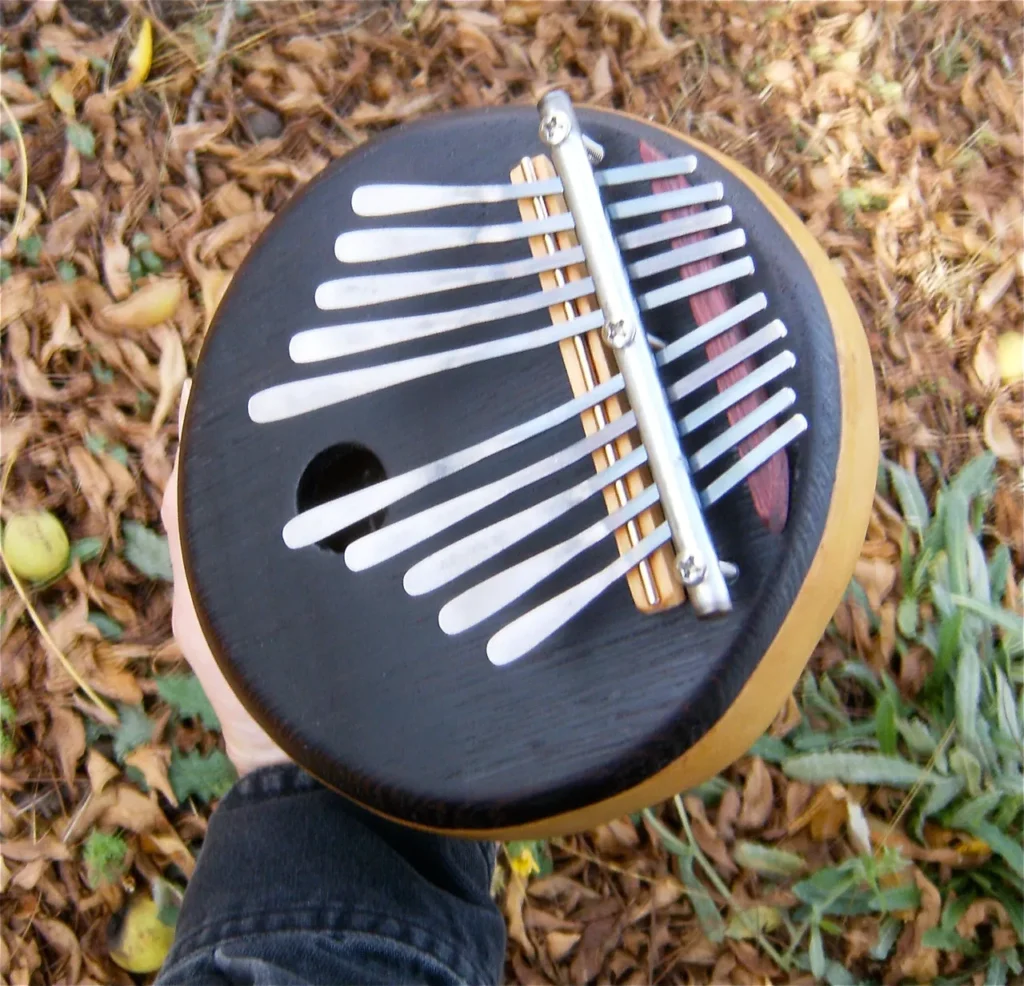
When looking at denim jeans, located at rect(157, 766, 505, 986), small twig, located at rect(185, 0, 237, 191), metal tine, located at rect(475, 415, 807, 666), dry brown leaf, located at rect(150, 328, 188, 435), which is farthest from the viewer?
small twig, located at rect(185, 0, 237, 191)

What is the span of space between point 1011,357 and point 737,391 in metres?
1.11

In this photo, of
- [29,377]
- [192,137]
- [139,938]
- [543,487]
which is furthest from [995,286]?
[139,938]

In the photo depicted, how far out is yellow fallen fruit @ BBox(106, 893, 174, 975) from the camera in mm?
1576

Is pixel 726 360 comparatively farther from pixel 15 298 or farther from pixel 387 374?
pixel 15 298

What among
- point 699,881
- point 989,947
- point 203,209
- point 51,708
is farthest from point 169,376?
point 989,947

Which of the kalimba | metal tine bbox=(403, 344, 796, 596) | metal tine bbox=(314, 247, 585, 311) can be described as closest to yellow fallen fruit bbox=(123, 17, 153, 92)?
the kalimba

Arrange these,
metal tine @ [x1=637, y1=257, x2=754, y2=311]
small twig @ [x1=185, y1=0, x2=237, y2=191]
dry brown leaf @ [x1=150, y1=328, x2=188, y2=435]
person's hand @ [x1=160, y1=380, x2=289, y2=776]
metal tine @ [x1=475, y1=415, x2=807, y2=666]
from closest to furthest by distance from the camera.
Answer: metal tine @ [x1=475, y1=415, x2=807, y2=666] → metal tine @ [x1=637, y1=257, x2=754, y2=311] → person's hand @ [x1=160, y1=380, x2=289, y2=776] → dry brown leaf @ [x1=150, y1=328, x2=188, y2=435] → small twig @ [x1=185, y1=0, x2=237, y2=191]

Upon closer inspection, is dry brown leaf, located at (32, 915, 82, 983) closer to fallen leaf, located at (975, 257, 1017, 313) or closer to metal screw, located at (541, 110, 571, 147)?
metal screw, located at (541, 110, 571, 147)

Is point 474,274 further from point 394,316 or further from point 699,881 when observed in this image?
point 699,881

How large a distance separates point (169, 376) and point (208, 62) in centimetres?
64

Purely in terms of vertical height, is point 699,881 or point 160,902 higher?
point 160,902

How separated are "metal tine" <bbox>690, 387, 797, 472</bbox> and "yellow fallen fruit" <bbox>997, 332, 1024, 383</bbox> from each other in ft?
3.44

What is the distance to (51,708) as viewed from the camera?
166 centimetres

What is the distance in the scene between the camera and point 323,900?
48.6 inches
